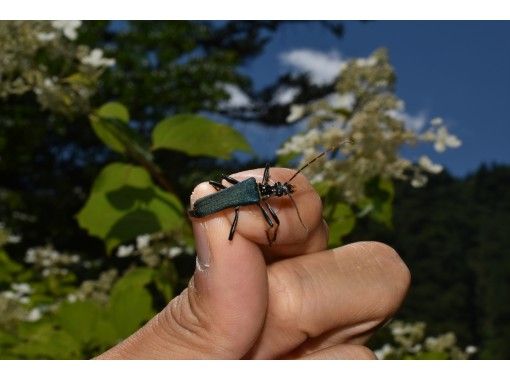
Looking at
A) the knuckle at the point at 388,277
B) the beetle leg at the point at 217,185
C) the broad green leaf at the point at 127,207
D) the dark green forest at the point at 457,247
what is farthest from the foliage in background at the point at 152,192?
the dark green forest at the point at 457,247

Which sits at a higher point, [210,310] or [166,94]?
[166,94]

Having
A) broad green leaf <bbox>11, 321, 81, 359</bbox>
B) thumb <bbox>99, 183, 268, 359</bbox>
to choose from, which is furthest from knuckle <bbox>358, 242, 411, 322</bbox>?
broad green leaf <bbox>11, 321, 81, 359</bbox>

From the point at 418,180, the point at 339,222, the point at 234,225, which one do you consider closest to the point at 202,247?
the point at 234,225

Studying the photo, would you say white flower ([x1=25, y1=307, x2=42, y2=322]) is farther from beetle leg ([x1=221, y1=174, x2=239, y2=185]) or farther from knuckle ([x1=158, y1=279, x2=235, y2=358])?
beetle leg ([x1=221, y1=174, x2=239, y2=185])

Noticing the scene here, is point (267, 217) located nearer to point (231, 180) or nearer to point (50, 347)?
point (231, 180)

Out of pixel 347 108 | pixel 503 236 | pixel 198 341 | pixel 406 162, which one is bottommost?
pixel 198 341
